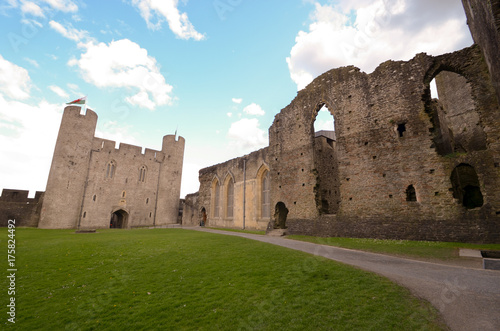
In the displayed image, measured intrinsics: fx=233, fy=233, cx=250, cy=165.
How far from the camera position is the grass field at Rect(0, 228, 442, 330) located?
385 cm

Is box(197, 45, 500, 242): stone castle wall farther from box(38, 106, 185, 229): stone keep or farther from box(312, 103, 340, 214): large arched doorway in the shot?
box(38, 106, 185, 229): stone keep

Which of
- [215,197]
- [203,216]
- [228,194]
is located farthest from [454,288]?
[203,216]

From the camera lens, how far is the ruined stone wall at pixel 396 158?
11102 mm

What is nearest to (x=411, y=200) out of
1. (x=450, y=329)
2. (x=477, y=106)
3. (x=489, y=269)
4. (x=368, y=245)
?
(x=368, y=245)

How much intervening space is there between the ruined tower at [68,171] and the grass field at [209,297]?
24.3 metres

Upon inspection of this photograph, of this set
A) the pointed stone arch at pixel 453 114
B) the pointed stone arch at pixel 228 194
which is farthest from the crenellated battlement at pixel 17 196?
the pointed stone arch at pixel 453 114

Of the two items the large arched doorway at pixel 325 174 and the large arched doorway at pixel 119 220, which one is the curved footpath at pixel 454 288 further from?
the large arched doorway at pixel 119 220

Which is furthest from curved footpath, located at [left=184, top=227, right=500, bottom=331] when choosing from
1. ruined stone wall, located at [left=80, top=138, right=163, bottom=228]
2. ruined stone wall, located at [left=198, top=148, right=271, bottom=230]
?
ruined stone wall, located at [left=80, top=138, right=163, bottom=228]

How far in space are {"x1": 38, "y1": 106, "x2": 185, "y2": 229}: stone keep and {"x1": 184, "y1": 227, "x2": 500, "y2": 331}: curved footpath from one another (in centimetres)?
3176

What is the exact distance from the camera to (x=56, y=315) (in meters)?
4.12

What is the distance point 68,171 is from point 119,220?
9606 millimetres

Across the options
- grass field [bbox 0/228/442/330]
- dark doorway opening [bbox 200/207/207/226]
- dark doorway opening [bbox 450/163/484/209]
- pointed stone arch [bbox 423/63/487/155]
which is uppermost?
pointed stone arch [bbox 423/63/487/155]

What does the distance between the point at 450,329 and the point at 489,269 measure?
5084 millimetres

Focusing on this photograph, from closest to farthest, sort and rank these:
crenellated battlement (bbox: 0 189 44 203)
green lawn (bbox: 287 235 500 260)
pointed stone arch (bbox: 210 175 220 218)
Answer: green lawn (bbox: 287 235 500 260) → crenellated battlement (bbox: 0 189 44 203) → pointed stone arch (bbox: 210 175 220 218)
